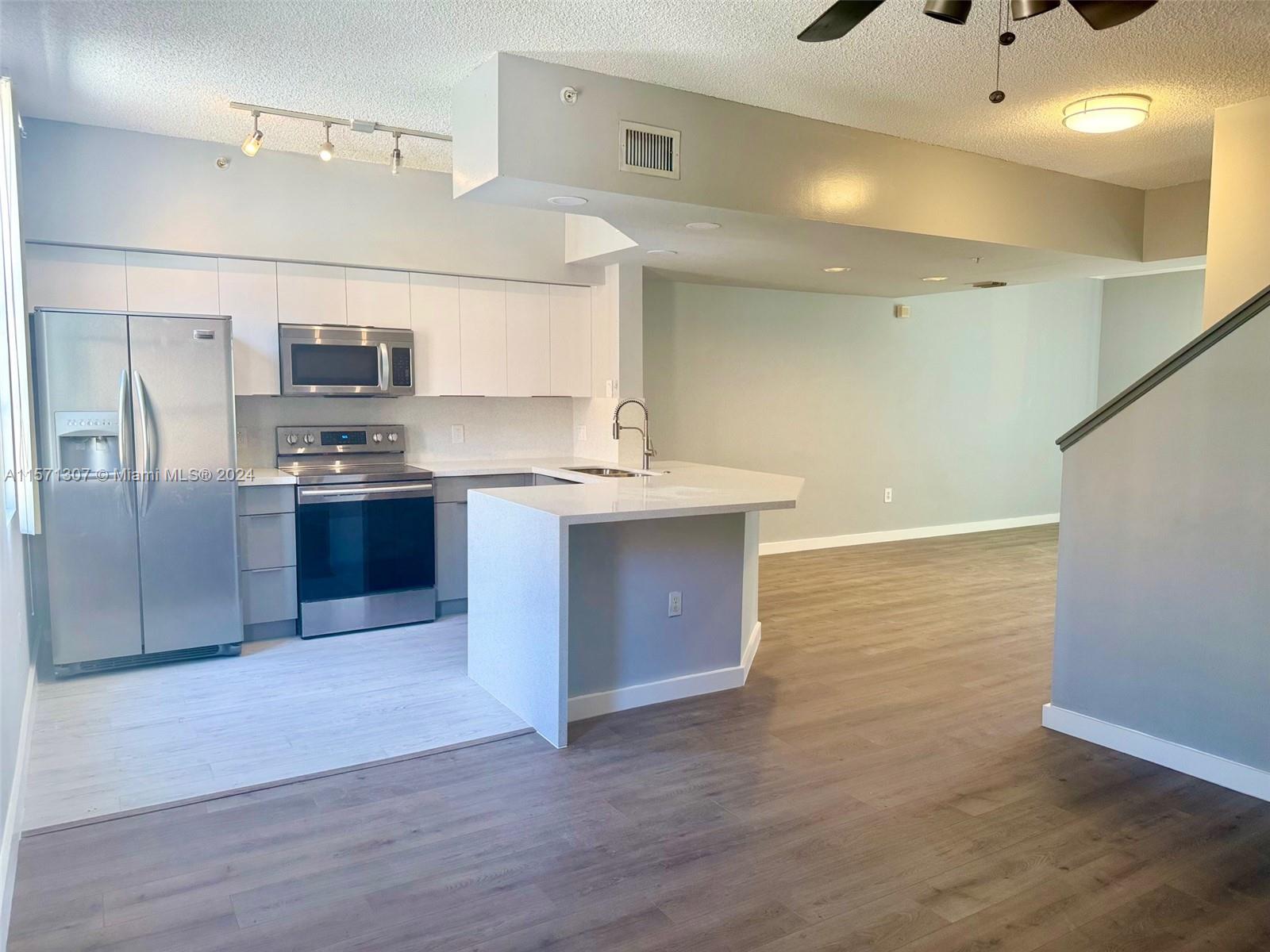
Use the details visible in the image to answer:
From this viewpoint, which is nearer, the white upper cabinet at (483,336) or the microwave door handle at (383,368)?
the microwave door handle at (383,368)

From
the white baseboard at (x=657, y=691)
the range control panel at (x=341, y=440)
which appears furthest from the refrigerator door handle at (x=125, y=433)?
the white baseboard at (x=657, y=691)

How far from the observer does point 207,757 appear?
3176mm

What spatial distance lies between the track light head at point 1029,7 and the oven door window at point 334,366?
3797 millimetres

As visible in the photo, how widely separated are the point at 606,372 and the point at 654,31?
2791mm

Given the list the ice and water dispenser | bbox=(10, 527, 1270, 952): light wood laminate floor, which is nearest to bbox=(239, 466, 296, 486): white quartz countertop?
the ice and water dispenser

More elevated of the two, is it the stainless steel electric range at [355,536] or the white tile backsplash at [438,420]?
the white tile backsplash at [438,420]

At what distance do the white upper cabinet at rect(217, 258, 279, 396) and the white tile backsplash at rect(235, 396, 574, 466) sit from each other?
31cm

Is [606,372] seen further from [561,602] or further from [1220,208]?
[1220,208]

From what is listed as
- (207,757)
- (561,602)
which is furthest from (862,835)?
(207,757)

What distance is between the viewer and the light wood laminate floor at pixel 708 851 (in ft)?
7.14

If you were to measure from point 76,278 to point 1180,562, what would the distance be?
502cm

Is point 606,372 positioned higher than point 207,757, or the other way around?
point 606,372

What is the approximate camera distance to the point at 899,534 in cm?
790

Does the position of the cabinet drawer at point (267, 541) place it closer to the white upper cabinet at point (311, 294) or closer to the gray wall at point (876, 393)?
the white upper cabinet at point (311, 294)
